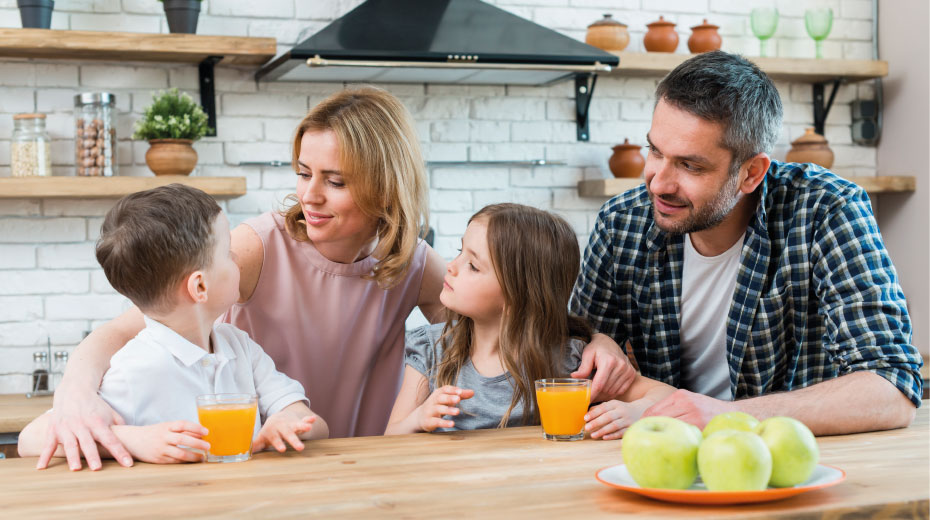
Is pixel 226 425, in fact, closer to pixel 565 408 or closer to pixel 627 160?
pixel 565 408

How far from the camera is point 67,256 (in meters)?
3.28

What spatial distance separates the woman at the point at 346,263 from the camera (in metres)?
1.91

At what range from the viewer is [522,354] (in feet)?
6.01

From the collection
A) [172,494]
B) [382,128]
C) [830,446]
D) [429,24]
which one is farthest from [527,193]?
[172,494]

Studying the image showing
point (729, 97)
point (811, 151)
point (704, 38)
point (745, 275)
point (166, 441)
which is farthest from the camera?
point (811, 151)

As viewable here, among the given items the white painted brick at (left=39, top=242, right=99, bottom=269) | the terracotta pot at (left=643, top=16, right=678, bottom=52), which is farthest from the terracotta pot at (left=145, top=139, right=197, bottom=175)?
the terracotta pot at (left=643, top=16, right=678, bottom=52)

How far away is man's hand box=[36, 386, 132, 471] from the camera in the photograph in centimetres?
134

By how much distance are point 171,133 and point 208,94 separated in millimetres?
314

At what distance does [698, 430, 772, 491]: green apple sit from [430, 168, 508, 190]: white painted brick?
2617 mm

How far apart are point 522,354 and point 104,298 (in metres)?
1.98

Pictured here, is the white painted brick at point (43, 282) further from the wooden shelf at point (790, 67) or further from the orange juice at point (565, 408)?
the orange juice at point (565, 408)

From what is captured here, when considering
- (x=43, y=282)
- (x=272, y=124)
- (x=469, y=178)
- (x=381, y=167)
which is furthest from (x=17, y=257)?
(x=381, y=167)

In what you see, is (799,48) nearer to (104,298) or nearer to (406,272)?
(406,272)

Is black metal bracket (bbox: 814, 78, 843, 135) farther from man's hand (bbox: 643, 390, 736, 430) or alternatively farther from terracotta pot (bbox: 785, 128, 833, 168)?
man's hand (bbox: 643, 390, 736, 430)
